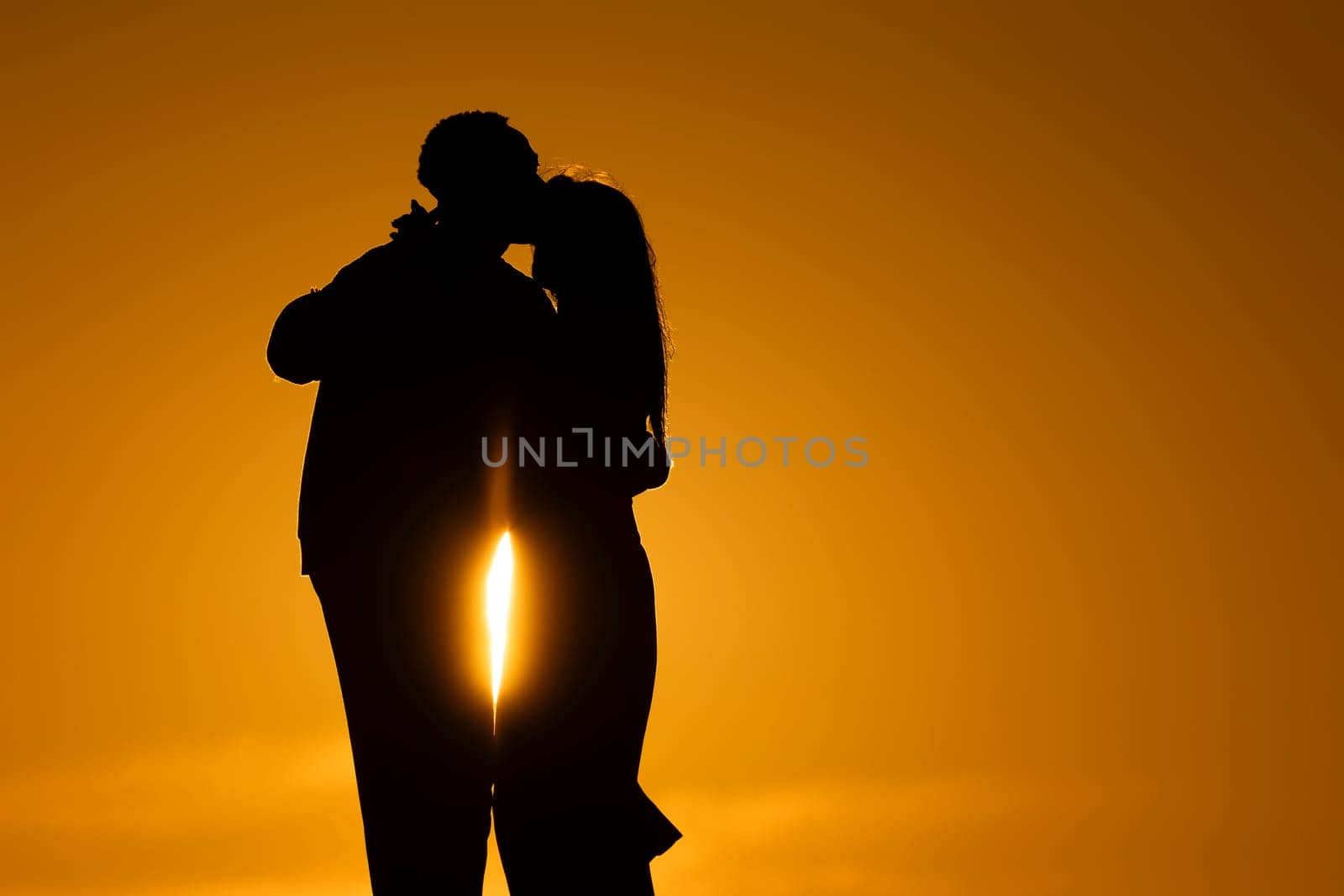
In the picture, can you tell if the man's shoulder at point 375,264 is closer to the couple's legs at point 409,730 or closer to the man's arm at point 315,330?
the man's arm at point 315,330

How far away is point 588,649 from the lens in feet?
9.19

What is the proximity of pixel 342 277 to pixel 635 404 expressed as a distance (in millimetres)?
573

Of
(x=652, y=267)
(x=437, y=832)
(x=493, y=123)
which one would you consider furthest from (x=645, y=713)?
(x=493, y=123)

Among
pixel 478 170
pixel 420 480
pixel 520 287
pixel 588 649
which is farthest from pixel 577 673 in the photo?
pixel 478 170

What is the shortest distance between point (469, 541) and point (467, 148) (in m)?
0.66

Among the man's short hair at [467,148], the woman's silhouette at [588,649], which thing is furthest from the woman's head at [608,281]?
the man's short hair at [467,148]

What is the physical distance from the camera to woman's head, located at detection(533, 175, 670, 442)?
2.96 m

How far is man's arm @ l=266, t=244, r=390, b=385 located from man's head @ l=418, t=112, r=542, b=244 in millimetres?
200

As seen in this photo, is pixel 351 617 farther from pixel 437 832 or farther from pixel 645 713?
pixel 645 713

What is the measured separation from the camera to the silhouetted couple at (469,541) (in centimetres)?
265

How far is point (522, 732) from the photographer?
2758 millimetres

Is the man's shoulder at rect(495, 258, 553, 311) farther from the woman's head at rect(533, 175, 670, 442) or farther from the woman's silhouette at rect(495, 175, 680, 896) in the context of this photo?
the woman's head at rect(533, 175, 670, 442)

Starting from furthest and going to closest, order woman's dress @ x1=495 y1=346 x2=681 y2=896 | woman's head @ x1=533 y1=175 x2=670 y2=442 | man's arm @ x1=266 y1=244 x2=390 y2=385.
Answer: woman's head @ x1=533 y1=175 x2=670 y2=442 → woman's dress @ x1=495 y1=346 x2=681 y2=896 → man's arm @ x1=266 y1=244 x2=390 y2=385

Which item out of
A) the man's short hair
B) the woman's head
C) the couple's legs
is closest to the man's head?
the man's short hair
